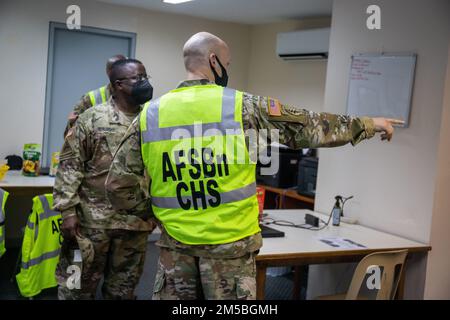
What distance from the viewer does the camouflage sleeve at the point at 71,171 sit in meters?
2.54

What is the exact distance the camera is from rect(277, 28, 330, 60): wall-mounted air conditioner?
16.6 feet

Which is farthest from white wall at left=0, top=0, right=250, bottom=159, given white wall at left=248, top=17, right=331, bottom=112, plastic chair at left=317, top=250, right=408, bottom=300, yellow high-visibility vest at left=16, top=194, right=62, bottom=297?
plastic chair at left=317, top=250, right=408, bottom=300

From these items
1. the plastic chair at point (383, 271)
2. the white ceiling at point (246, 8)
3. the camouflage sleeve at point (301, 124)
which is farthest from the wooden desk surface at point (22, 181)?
the camouflage sleeve at point (301, 124)

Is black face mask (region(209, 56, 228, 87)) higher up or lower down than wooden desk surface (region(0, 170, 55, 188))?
higher up

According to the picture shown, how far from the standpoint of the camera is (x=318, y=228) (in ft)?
10.4

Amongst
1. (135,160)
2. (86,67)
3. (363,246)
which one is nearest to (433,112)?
(363,246)

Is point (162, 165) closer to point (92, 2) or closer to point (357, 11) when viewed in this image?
point (357, 11)

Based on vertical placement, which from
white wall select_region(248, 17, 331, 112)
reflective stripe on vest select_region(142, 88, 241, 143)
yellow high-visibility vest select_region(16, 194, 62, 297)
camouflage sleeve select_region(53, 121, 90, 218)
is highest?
white wall select_region(248, 17, 331, 112)

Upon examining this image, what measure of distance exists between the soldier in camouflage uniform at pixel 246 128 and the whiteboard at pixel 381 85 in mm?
1373

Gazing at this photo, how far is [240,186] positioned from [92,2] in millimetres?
4088

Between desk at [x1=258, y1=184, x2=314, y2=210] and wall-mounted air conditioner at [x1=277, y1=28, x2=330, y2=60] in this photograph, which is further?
wall-mounted air conditioner at [x1=277, y1=28, x2=330, y2=60]

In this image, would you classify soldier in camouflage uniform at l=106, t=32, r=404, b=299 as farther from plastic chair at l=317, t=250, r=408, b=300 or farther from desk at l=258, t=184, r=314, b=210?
desk at l=258, t=184, r=314, b=210

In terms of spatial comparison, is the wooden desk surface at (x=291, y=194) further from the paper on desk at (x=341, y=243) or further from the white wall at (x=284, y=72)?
the paper on desk at (x=341, y=243)

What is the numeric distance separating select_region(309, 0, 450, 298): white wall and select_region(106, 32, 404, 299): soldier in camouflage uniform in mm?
1309
